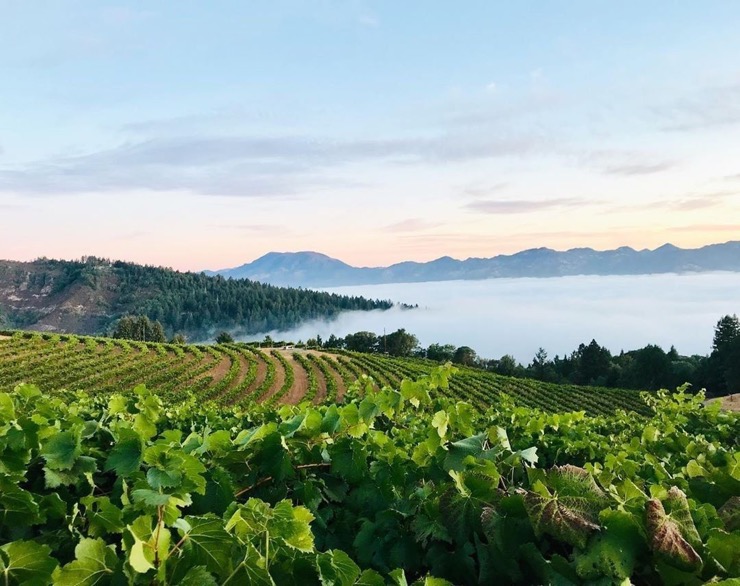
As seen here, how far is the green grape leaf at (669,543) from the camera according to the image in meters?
1.64

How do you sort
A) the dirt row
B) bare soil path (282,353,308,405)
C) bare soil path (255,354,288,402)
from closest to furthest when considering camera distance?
1. bare soil path (282,353,308,405)
2. bare soil path (255,354,288,402)
3. the dirt row

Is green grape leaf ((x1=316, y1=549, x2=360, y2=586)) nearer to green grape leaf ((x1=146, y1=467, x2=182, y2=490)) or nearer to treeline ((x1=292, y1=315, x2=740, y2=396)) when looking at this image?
green grape leaf ((x1=146, y1=467, x2=182, y2=490))

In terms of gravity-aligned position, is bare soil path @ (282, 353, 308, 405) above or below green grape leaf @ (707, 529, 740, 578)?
below

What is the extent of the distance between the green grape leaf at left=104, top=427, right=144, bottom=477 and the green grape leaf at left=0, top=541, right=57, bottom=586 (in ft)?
2.33

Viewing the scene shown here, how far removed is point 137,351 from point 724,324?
286ft

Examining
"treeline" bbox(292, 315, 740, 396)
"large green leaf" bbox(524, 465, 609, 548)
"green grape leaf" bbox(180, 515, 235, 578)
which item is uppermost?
"large green leaf" bbox(524, 465, 609, 548)

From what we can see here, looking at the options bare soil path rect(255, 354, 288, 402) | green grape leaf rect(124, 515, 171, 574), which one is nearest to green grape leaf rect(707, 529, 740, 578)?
green grape leaf rect(124, 515, 171, 574)

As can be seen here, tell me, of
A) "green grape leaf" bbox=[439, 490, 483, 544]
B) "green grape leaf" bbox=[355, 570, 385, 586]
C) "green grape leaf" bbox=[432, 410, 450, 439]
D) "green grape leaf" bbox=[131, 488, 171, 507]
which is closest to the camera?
"green grape leaf" bbox=[355, 570, 385, 586]

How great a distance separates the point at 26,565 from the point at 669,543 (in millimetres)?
2170

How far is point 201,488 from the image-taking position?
7.25ft

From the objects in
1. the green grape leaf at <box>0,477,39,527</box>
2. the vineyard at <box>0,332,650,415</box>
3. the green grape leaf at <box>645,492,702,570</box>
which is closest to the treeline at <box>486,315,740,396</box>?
the vineyard at <box>0,332,650,415</box>

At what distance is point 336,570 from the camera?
1.78m

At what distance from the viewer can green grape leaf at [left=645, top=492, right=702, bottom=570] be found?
5.37ft

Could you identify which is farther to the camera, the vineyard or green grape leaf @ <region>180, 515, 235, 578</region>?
the vineyard
